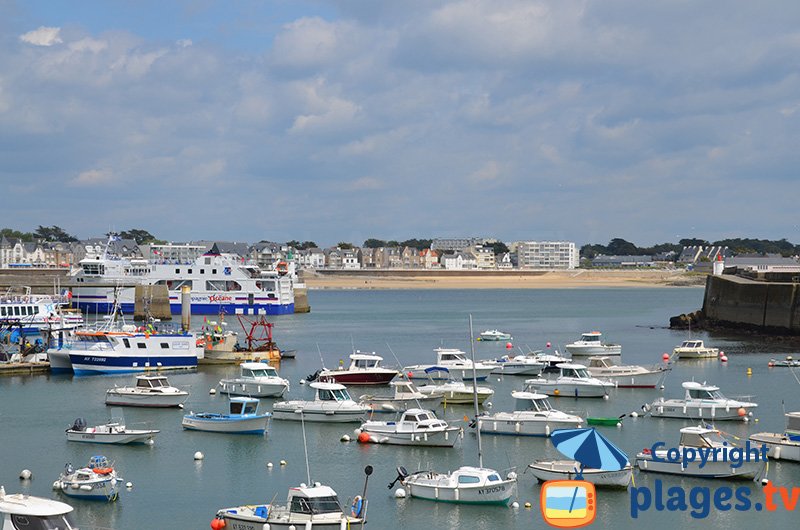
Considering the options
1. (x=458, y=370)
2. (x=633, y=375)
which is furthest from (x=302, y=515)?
(x=458, y=370)

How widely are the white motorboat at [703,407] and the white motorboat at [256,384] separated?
1721 centimetres

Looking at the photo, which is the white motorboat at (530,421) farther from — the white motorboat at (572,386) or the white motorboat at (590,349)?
the white motorboat at (590,349)

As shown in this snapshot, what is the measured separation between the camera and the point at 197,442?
3794 cm

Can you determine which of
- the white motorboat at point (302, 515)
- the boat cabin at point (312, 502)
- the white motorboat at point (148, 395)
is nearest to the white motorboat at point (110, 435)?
A: the white motorboat at point (148, 395)

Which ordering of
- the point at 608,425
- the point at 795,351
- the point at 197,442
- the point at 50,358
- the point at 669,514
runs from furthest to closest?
the point at 795,351 < the point at 50,358 < the point at 608,425 < the point at 197,442 < the point at 669,514

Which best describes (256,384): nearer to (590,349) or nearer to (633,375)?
(633,375)

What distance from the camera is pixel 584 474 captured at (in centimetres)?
2980

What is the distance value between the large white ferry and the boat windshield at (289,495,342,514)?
300 ft

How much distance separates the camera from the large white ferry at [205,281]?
4564 inches

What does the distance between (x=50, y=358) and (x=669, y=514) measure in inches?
1544

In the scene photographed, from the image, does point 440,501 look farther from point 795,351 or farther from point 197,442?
point 795,351

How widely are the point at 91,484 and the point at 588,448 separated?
45.6ft

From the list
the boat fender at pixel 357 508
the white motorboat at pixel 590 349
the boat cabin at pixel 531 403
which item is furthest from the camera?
the white motorboat at pixel 590 349

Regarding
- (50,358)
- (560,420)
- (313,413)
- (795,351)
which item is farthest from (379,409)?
(795,351)
